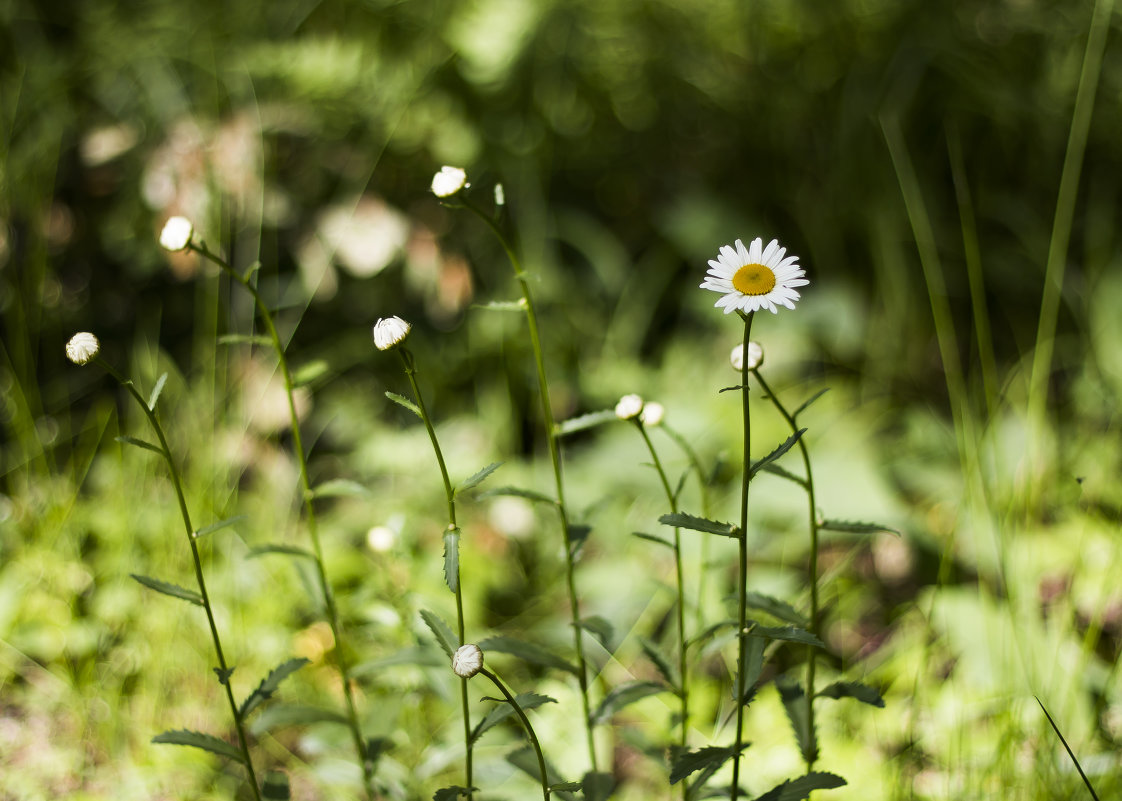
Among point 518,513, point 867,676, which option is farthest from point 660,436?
point 867,676

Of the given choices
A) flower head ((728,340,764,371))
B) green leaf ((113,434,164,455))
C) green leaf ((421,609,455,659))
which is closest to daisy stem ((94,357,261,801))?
green leaf ((113,434,164,455))

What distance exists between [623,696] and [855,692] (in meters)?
0.18

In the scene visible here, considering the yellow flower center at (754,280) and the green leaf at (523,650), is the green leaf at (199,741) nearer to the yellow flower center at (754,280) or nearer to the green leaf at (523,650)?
the green leaf at (523,650)

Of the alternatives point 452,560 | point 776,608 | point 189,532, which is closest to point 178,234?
point 189,532

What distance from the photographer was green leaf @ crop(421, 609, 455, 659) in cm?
50

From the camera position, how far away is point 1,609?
1072 mm

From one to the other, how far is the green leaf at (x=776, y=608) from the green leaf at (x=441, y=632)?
216mm

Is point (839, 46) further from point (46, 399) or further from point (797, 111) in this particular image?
point (46, 399)

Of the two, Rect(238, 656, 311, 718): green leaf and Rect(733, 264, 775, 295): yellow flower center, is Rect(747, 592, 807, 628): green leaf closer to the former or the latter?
Rect(733, 264, 775, 295): yellow flower center

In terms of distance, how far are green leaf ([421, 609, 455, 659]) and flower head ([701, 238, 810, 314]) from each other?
0.28m

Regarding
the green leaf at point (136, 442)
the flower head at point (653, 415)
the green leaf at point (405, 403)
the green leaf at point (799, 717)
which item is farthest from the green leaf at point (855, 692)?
the green leaf at point (136, 442)

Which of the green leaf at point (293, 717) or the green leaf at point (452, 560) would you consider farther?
the green leaf at point (293, 717)

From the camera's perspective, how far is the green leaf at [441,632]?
0.50 metres

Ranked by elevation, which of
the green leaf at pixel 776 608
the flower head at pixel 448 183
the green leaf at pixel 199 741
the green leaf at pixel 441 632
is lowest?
the green leaf at pixel 199 741
